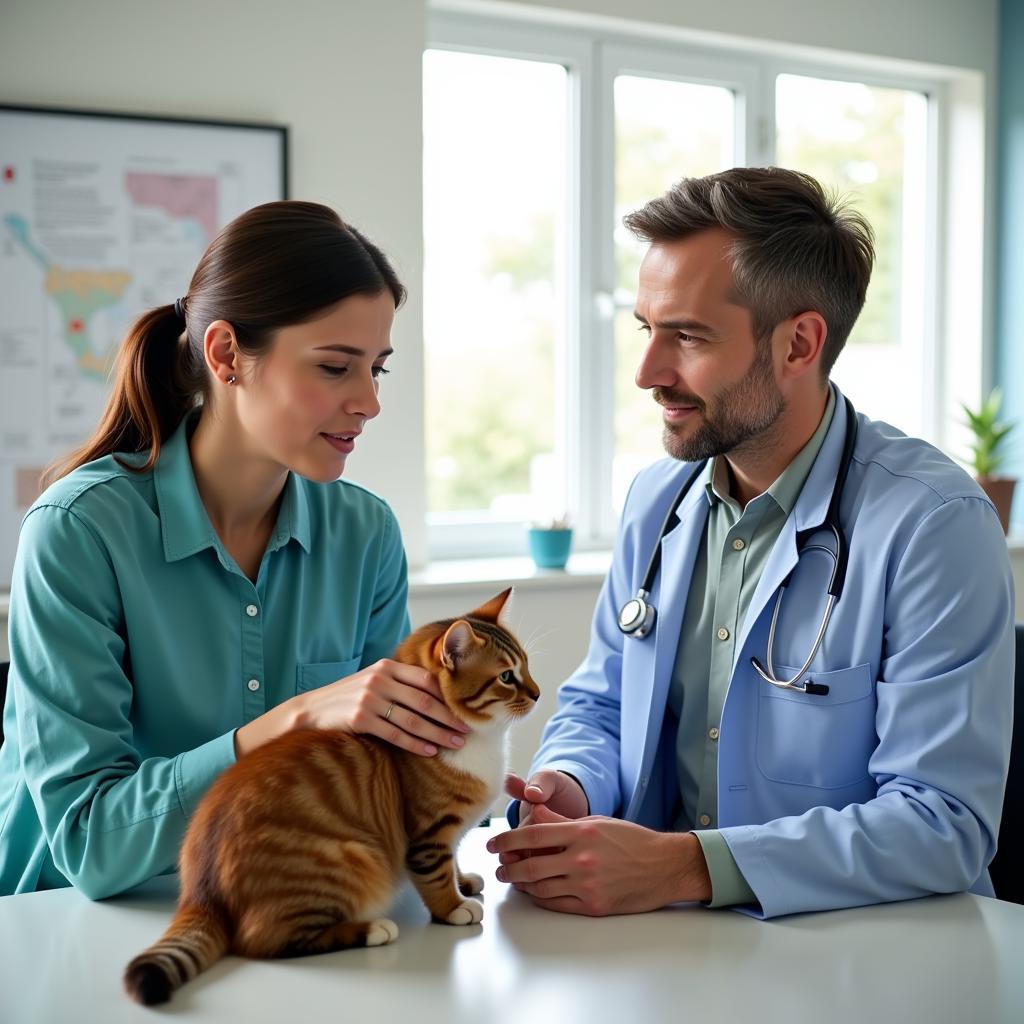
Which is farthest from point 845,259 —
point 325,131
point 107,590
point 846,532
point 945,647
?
point 325,131

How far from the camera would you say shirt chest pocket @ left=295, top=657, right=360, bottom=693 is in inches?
67.5

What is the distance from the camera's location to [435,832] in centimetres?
126

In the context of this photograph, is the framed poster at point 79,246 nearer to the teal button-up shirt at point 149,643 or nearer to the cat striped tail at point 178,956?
the teal button-up shirt at point 149,643

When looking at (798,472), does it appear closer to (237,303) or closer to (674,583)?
(674,583)

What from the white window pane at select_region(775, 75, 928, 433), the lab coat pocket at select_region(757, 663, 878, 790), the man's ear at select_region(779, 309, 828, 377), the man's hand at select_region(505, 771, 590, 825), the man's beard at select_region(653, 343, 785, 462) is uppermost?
the white window pane at select_region(775, 75, 928, 433)

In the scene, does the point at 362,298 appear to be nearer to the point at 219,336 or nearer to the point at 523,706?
the point at 219,336

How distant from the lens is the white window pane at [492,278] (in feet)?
12.3

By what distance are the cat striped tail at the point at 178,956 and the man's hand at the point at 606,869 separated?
1.21 ft

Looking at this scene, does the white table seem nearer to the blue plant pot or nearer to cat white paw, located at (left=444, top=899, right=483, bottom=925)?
cat white paw, located at (left=444, top=899, right=483, bottom=925)

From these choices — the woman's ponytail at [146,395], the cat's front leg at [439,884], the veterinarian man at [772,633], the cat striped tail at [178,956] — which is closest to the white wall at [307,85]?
the woman's ponytail at [146,395]

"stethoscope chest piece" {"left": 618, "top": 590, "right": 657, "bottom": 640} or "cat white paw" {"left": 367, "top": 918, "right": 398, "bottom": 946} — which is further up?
"stethoscope chest piece" {"left": 618, "top": 590, "right": 657, "bottom": 640}

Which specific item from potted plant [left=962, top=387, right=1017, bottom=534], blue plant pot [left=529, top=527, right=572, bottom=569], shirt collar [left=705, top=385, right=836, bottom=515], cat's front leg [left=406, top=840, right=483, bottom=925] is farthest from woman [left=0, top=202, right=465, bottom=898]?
potted plant [left=962, top=387, right=1017, bottom=534]

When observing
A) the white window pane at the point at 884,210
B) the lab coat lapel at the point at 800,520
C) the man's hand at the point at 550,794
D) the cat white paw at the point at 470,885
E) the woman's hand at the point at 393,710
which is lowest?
the cat white paw at the point at 470,885

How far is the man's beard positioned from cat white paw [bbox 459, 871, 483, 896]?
77 cm
